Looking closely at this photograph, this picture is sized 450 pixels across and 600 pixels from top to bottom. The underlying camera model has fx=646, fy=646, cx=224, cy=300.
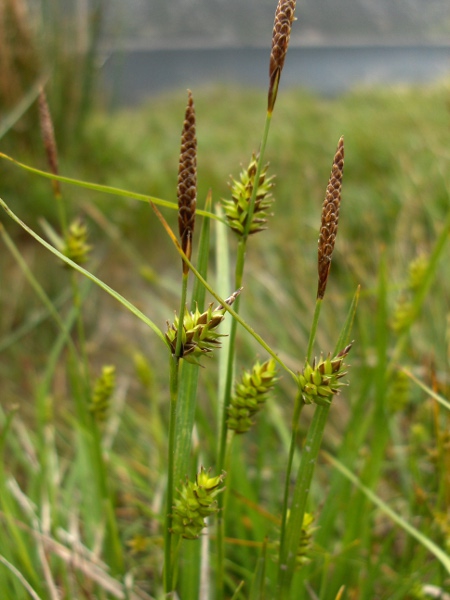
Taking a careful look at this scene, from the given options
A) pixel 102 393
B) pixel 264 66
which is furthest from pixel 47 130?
pixel 264 66

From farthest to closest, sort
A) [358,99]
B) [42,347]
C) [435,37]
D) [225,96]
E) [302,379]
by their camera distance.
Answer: [435,37], [225,96], [358,99], [42,347], [302,379]

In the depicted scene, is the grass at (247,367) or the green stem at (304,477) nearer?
the green stem at (304,477)

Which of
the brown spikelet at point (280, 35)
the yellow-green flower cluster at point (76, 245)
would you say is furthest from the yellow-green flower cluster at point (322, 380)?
the yellow-green flower cluster at point (76, 245)

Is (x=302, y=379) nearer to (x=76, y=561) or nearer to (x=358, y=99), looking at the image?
(x=76, y=561)

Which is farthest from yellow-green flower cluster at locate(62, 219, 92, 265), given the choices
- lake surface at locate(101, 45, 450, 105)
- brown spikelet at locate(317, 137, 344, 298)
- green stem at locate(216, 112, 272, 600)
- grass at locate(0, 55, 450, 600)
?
lake surface at locate(101, 45, 450, 105)

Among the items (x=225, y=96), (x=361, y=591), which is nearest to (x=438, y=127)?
(x=361, y=591)

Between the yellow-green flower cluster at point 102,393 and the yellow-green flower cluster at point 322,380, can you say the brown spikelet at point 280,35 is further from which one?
the yellow-green flower cluster at point 102,393

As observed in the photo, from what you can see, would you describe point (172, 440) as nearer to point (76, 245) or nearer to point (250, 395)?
point (250, 395)
